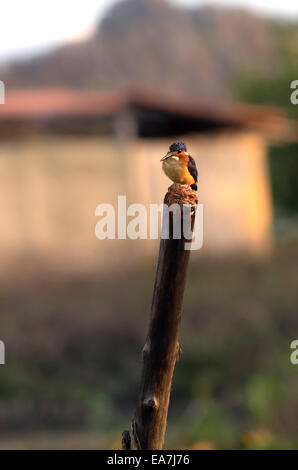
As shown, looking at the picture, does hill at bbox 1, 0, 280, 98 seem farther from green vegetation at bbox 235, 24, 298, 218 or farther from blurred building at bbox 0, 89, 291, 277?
blurred building at bbox 0, 89, 291, 277

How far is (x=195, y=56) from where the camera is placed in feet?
327

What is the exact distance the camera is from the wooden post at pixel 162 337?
6.16ft

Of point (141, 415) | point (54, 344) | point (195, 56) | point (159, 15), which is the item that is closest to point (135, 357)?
point (54, 344)

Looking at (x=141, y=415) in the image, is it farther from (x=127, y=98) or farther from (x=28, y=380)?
(x=127, y=98)

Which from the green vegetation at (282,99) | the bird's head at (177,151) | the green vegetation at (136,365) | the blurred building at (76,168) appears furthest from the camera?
the green vegetation at (282,99)

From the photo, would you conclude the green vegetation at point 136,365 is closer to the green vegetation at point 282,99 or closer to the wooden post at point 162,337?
the wooden post at point 162,337

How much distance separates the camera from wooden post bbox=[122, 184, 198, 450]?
1.88 m

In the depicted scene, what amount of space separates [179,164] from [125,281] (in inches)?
375

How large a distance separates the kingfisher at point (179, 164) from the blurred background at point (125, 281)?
236cm

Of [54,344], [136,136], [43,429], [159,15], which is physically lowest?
[43,429]

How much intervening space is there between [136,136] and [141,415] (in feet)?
A: 35.7

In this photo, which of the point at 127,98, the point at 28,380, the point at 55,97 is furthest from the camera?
the point at 55,97

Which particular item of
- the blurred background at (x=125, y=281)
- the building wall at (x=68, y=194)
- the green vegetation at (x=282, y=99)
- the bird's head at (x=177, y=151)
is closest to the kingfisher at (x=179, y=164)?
the bird's head at (x=177, y=151)

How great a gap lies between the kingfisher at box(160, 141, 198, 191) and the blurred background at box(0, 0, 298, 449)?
7.74 feet
